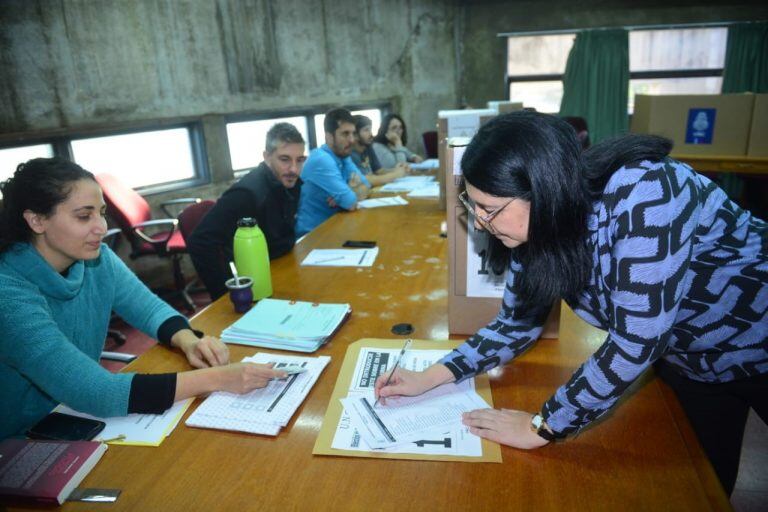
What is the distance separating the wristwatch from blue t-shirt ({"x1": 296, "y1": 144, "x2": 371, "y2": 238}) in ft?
6.81

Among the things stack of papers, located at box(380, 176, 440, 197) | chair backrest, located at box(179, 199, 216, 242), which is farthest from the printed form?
stack of papers, located at box(380, 176, 440, 197)

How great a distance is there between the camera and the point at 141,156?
12.9ft

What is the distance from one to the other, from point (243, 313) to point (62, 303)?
468 mm

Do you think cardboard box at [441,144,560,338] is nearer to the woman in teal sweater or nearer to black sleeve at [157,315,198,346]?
the woman in teal sweater

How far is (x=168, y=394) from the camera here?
106 centimetres

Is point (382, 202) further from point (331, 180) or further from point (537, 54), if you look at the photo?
point (537, 54)

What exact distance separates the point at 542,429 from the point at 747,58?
6.06 meters

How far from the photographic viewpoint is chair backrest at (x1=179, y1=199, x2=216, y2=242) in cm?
259

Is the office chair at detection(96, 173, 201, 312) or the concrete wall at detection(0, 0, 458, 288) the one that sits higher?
the concrete wall at detection(0, 0, 458, 288)

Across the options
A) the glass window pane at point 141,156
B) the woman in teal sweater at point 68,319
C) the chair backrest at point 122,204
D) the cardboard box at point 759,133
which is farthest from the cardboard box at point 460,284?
the cardboard box at point 759,133

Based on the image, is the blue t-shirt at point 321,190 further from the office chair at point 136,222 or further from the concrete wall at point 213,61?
the concrete wall at point 213,61

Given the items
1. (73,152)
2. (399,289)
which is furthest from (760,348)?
(73,152)

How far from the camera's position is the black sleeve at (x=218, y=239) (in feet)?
6.61

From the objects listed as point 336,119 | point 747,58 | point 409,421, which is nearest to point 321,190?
point 336,119
